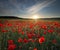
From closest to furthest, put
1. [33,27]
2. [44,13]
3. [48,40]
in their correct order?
[48,40] < [33,27] < [44,13]

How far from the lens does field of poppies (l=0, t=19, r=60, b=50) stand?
1.35 meters

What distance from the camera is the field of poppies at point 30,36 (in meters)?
1.35

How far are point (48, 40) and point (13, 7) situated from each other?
787 mm

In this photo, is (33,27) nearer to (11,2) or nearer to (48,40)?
(48,40)

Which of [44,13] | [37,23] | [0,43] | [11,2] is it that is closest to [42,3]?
[44,13]

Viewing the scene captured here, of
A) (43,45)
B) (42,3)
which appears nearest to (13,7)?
(42,3)

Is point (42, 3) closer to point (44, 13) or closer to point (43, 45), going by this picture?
point (44, 13)

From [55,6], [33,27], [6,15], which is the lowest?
[33,27]

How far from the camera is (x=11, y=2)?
200cm

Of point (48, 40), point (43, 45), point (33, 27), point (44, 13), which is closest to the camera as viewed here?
point (43, 45)

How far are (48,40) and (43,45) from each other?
129 mm

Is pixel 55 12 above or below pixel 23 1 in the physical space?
below

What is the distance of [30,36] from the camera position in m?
1.41

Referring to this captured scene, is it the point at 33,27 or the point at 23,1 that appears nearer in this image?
the point at 33,27
